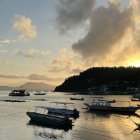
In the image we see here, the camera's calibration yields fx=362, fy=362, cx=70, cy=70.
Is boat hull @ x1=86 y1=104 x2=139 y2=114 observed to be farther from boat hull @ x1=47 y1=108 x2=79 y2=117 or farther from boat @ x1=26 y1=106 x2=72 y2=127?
boat @ x1=26 y1=106 x2=72 y2=127

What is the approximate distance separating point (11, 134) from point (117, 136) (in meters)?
21.2

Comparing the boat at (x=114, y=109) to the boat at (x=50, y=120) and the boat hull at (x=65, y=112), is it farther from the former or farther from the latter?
the boat at (x=50, y=120)

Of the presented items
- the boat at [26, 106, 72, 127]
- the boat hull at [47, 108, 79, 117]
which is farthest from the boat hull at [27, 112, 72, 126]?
the boat hull at [47, 108, 79, 117]

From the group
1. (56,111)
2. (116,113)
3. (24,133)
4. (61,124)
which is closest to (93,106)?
(116,113)

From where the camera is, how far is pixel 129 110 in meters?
122

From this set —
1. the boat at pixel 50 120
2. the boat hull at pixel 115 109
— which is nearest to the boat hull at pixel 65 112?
the boat at pixel 50 120

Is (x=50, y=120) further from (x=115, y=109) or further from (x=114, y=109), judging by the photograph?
(x=114, y=109)

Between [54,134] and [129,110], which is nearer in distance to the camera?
[54,134]

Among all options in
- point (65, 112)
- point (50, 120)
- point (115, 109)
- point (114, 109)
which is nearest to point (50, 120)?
point (50, 120)

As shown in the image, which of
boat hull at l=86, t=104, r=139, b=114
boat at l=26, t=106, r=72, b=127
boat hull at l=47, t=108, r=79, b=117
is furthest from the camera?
boat hull at l=86, t=104, r=139, b=114

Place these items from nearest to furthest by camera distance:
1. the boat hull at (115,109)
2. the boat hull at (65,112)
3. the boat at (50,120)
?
the boat at (50,120), the boat hull at (65,112), the boat hull at (115,109)

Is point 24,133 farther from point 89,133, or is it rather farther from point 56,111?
point 56,111

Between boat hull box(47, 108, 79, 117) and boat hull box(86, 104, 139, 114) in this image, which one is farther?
boat hull box(86, 104, 139, 114)

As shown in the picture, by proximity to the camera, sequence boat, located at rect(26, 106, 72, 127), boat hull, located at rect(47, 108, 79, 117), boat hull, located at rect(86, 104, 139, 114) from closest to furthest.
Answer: boat, located at rect(26, 106, 72, 127) < boat hull, located at rect(47, 108, 79, 117) < boat hull, located at rect(86, 104, 139, 114)
